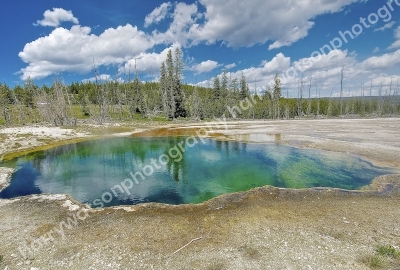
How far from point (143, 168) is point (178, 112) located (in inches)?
2425

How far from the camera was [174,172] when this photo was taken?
2464cm

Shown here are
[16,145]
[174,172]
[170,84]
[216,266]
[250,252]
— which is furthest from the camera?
[170,84]

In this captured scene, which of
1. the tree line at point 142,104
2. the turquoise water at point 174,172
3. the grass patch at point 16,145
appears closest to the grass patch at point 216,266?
the turquoise water at point 174,172

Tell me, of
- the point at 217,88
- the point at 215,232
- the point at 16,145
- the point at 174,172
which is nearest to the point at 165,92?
the point at 217,88

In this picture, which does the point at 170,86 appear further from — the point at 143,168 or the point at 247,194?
the point at 247,194

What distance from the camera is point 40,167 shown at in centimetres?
2725

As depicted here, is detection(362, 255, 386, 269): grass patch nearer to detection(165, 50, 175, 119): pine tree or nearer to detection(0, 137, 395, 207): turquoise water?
detection(0, 137, 395, 207): turquoise water

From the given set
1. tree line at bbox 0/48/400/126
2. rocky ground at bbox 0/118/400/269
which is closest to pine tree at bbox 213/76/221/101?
tree line at bbox 0/48/400/126

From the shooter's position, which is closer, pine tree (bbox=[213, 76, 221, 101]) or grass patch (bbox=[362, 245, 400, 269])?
grass patch (bbox=[362, 245, 400, 269])

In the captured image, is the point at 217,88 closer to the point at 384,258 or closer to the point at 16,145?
the point at 16,145

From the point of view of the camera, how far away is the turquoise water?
18.9 meters

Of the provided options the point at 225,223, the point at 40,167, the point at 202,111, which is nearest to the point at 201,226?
the point at 225,223

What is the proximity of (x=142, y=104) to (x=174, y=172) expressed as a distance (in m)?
70.4

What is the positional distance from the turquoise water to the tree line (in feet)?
123
